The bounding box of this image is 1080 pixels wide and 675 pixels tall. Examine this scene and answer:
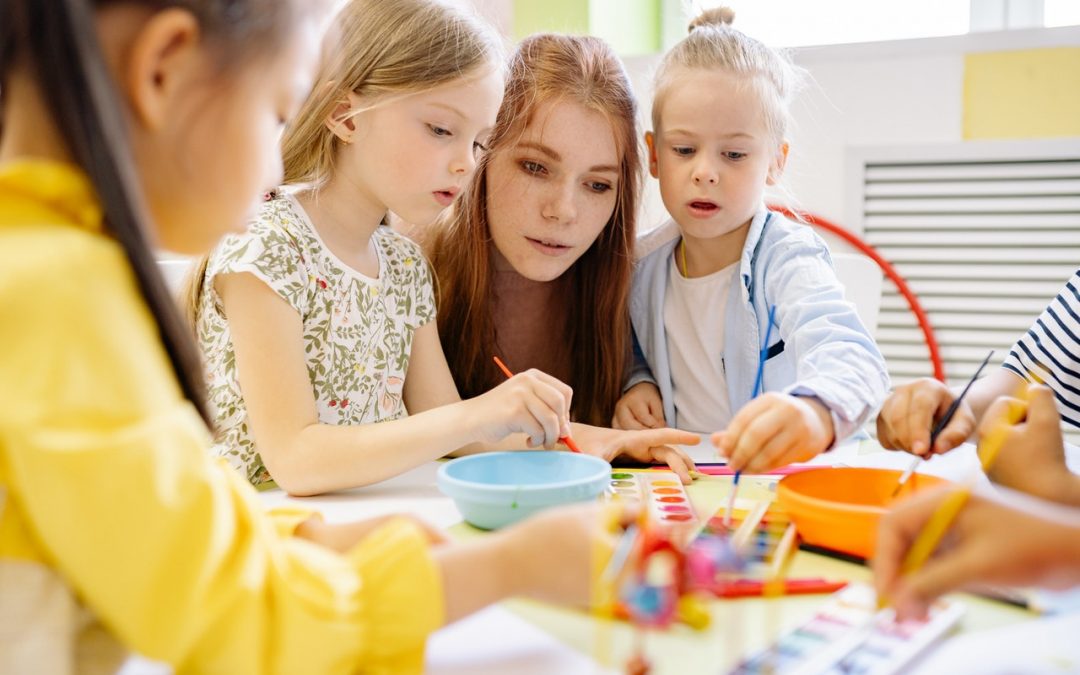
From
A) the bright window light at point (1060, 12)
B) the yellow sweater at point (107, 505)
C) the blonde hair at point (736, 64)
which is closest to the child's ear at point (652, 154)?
the blonde hair at point (736, 64)

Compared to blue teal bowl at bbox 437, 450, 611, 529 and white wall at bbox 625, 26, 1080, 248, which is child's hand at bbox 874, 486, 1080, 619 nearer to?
blue teal bowl at bbox 437, 450, 611, 529

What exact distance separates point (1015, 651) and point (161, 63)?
0.55 metres

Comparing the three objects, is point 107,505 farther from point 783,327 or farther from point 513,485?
point 783,327

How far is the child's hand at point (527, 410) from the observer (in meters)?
0.88

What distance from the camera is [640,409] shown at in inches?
49.4

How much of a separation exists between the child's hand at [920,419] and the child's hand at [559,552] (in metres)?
0.43

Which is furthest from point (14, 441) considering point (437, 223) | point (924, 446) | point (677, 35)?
point (677, 35)

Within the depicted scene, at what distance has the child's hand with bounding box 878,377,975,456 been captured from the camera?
0.82 metres

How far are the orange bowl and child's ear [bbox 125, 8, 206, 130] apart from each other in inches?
19.0

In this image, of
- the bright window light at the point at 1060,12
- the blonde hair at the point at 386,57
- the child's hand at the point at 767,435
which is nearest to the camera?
the child's hand at the point at 767,435

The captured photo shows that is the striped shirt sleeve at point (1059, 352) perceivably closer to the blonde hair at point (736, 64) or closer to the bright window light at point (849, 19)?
the blonde hair at point (736, 64)

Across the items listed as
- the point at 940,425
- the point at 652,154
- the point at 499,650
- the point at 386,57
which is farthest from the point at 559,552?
the point at 652,154

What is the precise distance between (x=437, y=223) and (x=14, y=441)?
1.04 m

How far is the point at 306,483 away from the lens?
0.88 meters
